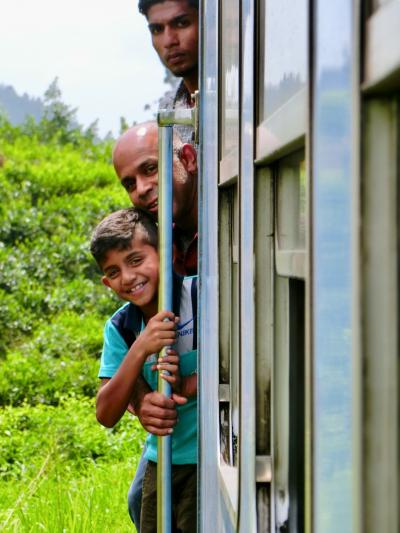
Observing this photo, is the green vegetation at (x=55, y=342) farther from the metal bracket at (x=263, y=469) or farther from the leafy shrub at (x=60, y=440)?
the metal bracket at (x=263, y=469)

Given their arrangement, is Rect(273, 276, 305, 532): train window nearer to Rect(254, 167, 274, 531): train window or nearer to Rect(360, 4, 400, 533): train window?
Rect(254, 167, 274, 531): train window

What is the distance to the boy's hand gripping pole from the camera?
7.02 ft

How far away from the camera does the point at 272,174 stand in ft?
4.33

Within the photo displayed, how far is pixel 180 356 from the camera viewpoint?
8.27 ft

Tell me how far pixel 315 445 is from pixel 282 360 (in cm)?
49

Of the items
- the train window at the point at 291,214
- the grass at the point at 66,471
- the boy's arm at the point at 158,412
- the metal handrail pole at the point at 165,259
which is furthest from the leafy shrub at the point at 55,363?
the train window at the point at 291,214

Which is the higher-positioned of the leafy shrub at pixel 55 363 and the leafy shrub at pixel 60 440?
the leafy shrub at pixel 55 363

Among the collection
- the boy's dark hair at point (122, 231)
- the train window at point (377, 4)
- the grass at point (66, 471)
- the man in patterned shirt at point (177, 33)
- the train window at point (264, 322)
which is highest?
the man in patterned shirt at point (177, 33)

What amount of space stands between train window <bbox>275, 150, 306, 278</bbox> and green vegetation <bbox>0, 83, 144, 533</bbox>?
12.2 feet

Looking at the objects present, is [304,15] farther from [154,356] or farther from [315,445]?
[154,356]

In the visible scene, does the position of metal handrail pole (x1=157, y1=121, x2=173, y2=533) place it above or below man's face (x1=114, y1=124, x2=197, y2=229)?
below

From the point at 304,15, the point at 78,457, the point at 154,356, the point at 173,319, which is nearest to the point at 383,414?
the point at 304,15

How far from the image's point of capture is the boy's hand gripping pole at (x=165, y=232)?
2141 mm

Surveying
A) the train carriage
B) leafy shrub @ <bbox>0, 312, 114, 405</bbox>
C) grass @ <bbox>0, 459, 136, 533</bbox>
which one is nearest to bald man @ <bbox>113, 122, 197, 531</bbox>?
the train carriage
